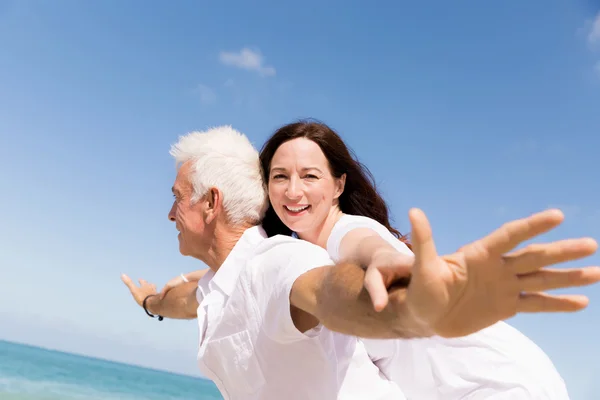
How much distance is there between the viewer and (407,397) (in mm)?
2873

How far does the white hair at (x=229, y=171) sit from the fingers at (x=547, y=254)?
6.15ft

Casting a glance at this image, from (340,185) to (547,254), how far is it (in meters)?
2.63

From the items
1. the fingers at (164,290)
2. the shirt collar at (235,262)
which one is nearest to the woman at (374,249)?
the shirt collar at (235,262)

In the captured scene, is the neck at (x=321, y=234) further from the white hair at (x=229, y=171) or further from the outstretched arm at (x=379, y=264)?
the outstretched arm at (x=379, y=264)

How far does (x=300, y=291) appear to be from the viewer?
2.00 meters

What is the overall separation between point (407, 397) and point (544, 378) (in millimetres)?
633

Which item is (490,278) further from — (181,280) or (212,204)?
(181,280)

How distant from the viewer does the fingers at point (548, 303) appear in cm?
140

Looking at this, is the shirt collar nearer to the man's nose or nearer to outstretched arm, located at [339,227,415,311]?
the man's nose

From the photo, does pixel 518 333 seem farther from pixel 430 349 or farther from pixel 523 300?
pixel 523 300

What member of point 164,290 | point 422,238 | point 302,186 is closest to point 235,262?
point 302,186

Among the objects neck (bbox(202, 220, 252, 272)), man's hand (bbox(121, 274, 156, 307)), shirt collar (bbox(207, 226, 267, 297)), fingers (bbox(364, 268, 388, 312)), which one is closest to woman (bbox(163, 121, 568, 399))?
fingers (bbox(364, 268, 388, 312))

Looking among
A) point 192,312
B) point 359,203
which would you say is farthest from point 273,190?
point 192,312

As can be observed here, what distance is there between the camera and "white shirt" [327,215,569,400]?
275 centimetres
